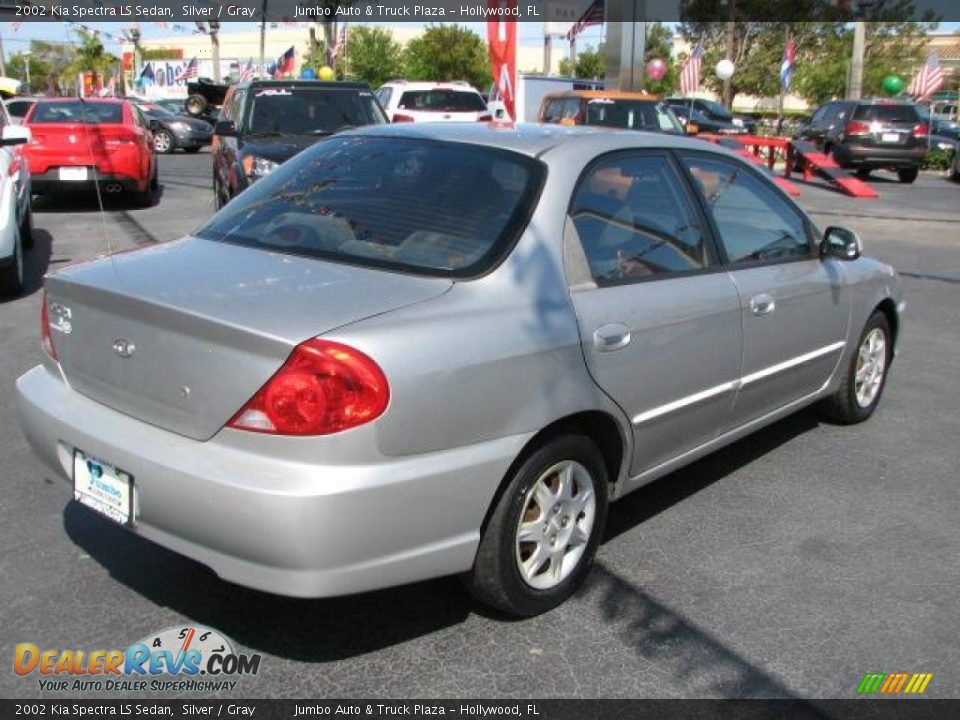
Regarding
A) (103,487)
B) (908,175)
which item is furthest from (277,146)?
(908,175)

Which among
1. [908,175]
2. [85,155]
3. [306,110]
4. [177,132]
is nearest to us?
[306,110]

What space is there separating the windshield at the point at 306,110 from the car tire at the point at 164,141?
17228mm

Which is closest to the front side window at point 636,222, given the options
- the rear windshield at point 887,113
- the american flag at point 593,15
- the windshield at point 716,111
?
the american flag at point 593,15

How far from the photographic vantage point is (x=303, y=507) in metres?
2.54

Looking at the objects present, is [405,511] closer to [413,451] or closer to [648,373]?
[413,451]

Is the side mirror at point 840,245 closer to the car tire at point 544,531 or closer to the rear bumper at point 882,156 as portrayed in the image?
the car tire at point 544,531

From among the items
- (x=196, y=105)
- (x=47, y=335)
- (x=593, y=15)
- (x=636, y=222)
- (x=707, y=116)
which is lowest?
(x=47, y=335)

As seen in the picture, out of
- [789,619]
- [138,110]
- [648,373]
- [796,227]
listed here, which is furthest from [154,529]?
[138,110]

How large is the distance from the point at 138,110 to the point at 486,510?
47.7 feet

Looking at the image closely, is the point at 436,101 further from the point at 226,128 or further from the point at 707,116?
the point at 707,116

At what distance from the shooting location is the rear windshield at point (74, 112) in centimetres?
1400

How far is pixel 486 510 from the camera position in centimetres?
292

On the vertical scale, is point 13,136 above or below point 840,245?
above

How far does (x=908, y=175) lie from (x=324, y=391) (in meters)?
22.6
